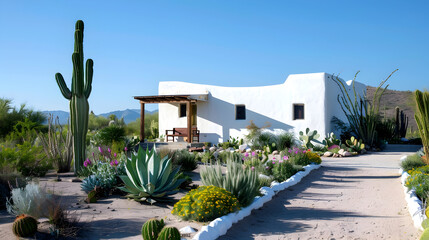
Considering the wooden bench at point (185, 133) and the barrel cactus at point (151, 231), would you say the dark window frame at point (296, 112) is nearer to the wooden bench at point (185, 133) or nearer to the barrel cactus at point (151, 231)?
the wooden bench at point (185, 133)

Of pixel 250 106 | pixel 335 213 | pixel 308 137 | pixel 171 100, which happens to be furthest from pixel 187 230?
pixel 171 100

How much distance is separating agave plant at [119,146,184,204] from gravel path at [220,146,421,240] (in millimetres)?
1641

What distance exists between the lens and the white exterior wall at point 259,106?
2033 cm

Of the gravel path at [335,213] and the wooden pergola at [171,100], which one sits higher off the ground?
the wooden pergola at [171,100]

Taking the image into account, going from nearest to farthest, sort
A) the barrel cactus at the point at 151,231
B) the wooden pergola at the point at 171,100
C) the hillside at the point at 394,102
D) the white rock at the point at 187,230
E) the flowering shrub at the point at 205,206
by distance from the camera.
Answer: the barrel cactus at the point at 151,231 → the white rock at the point at 187,230 → the flowering shrub at the point at 205,206 → the wooden pergola at the point at 171,100 → the hillside at the point at 394,102

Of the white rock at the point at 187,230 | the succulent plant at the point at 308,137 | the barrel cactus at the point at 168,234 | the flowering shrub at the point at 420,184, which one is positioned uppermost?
the succulent plant at the point at 308,137

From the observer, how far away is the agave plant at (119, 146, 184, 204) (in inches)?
269

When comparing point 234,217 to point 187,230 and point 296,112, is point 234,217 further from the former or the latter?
point 296,112

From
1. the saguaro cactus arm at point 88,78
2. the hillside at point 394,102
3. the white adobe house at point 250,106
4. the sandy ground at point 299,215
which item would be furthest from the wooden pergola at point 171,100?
the hillside at point 394,102

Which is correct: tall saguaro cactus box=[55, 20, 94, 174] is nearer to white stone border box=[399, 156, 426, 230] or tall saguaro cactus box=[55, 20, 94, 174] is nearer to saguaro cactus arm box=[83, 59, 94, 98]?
saguaro cactus arm box=[83, 59, 94, 98]

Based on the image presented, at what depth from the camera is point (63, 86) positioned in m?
10.1

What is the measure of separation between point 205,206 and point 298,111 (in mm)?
15928

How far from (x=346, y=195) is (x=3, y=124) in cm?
1372

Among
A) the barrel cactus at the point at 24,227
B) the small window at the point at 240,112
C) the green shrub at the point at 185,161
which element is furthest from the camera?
the small window at the point at 240,112
